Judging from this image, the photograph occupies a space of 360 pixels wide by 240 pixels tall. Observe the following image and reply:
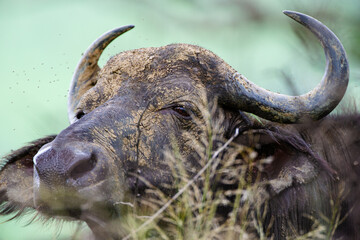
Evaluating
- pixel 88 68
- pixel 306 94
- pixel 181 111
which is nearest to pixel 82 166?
pixel 181 111

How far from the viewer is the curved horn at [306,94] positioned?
4.20 metres

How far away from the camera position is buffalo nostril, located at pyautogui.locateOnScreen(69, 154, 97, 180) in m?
3.52

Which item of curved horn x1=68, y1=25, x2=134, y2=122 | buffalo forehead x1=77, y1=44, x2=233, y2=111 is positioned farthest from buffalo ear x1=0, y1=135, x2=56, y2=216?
buffalo forehead x1=77, y1=44, x2=233, y2=111

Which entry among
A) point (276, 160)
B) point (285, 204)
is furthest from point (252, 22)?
point (285, 204)

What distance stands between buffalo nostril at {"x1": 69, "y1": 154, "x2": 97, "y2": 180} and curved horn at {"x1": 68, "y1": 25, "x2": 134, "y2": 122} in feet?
6.31

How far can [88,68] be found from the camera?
567cm

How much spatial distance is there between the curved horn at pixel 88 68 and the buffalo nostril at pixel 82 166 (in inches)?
75.7

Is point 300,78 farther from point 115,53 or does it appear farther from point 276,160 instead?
point 115,53

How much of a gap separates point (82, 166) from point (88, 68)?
7.39 feet

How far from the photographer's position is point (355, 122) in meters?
4.87

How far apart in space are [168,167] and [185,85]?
0.70 m

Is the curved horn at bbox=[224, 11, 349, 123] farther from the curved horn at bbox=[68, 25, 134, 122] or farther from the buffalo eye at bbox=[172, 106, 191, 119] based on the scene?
the curved horn at bbox=[68, 25, 134, 122]

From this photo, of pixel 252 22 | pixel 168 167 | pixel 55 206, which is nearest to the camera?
pixel 55 206

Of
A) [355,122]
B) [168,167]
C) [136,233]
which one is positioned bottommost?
[136,233]
